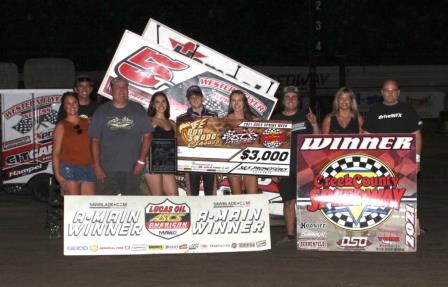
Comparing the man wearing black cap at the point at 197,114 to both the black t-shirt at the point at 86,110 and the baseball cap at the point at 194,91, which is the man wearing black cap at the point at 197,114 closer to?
the baseball cap at the point at 194,91

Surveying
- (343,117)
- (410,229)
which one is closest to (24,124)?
(343,117)

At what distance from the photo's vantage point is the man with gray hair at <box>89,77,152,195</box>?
8859 mm

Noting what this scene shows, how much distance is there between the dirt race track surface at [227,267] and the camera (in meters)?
7.42

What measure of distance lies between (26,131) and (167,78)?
14.6ft

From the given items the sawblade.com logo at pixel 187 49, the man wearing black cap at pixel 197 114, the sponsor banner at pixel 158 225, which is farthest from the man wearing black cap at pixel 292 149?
the sawblade.com logo at pixel 187 49

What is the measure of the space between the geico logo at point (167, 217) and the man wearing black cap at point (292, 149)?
1.14 m

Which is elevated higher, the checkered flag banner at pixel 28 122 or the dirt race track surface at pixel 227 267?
the checkered flag banner at pixel 28 122

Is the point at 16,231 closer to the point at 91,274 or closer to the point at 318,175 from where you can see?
the point at 91,274

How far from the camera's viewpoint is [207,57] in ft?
33.3

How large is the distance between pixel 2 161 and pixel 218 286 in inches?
290

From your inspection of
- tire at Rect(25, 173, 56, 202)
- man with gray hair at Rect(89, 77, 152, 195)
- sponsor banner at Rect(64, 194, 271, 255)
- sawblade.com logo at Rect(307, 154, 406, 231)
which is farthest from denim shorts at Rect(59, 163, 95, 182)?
tire at Rect(25, 173, 56, 202)

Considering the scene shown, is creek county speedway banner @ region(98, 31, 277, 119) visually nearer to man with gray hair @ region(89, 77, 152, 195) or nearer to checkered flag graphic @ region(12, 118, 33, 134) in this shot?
man with gray hair @ region(89, 77, 152, 195)

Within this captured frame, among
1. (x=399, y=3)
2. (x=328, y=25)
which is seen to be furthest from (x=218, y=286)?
(x=399, y=3)

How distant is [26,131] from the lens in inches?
538
